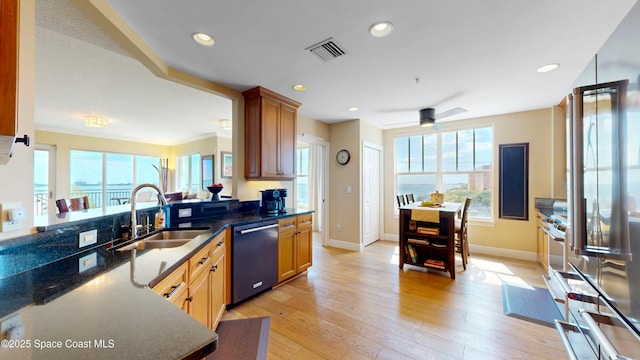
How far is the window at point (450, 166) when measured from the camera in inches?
173

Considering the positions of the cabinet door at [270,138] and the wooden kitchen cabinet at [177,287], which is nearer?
the wooden kitchen cabinet at [177,287]

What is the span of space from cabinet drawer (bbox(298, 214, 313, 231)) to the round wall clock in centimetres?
169

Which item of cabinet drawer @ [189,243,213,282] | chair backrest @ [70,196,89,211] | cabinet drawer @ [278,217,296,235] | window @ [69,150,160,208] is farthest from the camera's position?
window @ [69,150,160,208]

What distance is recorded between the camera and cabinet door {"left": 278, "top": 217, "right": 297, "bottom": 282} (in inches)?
114

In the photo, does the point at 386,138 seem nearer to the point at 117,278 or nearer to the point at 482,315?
the point at 482,315

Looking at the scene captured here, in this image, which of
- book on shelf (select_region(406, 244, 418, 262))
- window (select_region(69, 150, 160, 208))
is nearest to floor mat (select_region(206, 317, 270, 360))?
book on shelf (select_region(406, 244, 418, 262))

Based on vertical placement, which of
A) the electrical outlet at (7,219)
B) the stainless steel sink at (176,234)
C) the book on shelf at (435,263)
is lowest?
the book on shelf at (435,263)

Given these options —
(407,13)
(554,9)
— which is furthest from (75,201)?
(554,9)

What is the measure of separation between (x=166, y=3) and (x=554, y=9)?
263cm

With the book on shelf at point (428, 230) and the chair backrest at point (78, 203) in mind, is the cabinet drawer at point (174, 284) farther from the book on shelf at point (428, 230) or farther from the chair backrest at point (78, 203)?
the chair backrest at point (78, 203)

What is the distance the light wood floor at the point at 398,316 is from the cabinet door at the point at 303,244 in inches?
6.9

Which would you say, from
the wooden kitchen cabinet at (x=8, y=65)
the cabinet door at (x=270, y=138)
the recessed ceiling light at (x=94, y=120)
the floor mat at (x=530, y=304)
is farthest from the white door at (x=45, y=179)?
the floor mat at (x=530, y=304)

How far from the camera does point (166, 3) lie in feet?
5.16

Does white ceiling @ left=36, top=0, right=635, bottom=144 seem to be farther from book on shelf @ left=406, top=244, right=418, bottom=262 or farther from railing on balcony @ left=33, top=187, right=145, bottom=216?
railing on balcony @ left=33, top=187, right=145, bottom=216
